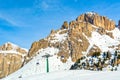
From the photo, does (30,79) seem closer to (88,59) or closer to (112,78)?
(112,78)

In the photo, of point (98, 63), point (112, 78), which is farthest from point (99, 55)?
point (112, 78)

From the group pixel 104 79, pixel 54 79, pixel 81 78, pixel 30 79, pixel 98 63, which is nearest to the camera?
pixel 104 79

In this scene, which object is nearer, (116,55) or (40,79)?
(40,79)

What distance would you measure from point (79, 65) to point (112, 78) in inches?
1667

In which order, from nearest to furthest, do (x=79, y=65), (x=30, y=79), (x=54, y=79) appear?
1. (x=54, y=79)
2. (x=30, y=79)
3. (x=79, y=65)

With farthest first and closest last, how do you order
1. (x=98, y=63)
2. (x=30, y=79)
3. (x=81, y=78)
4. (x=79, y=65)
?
(x=79, y=65)
(x=98, y=63)
(x=30, y=79)
(x=81, y=78)

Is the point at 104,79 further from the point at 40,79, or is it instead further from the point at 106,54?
the point at 106,54

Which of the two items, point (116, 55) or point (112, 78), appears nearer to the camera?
point (112, 78)

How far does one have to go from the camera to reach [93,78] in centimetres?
2333

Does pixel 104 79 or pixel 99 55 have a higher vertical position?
pixel 99 55

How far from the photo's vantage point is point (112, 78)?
22.5 metres

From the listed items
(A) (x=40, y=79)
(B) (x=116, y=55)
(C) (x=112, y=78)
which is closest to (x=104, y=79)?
(C) (x=112, y=78)

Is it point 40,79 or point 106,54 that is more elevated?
point 106,54

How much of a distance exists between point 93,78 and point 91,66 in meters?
31.4
